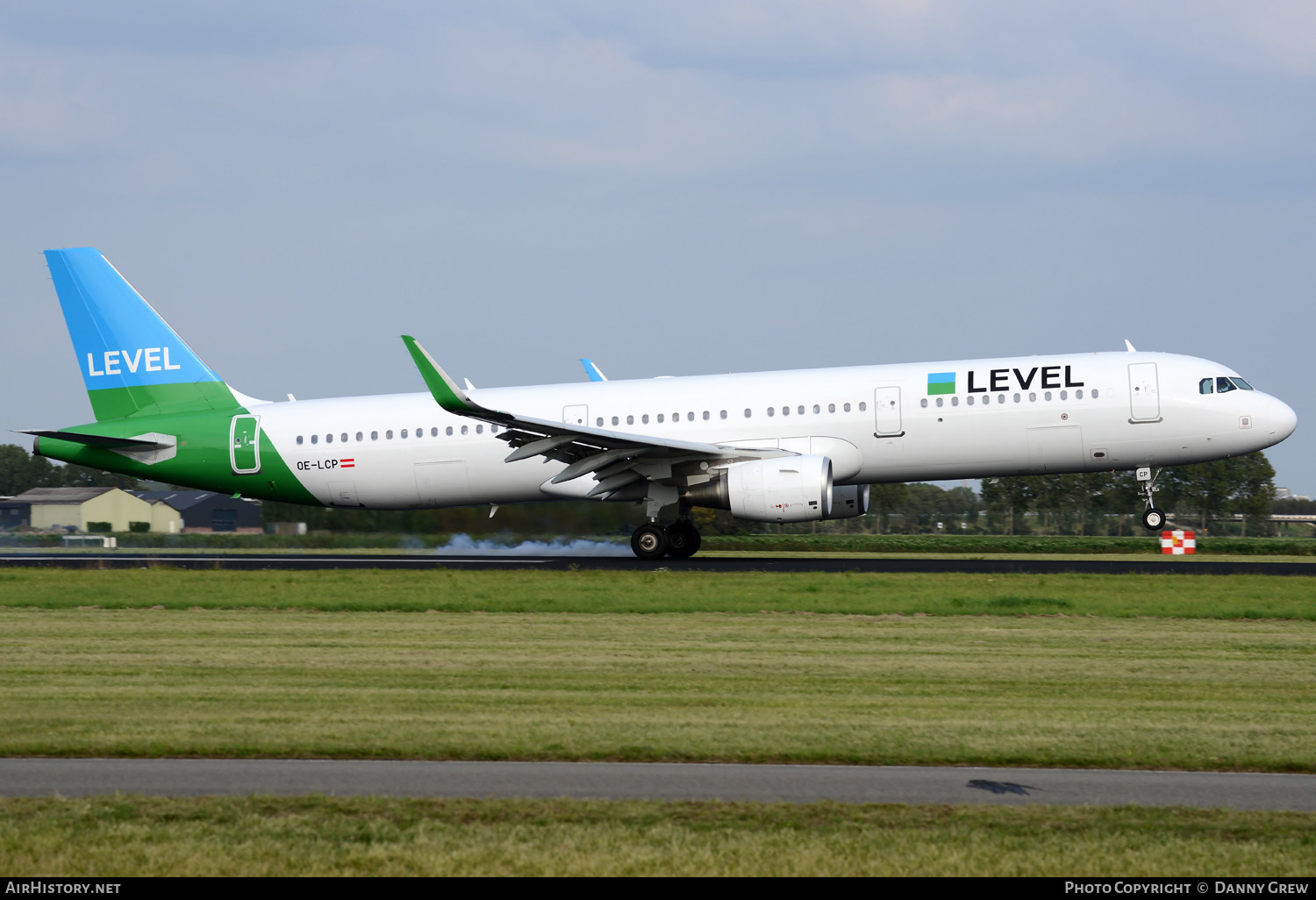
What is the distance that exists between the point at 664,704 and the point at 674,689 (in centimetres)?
85

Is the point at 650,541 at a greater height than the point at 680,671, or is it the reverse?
the point at 650,541

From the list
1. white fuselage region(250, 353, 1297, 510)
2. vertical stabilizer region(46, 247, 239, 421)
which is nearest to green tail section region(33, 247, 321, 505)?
vertical stabilizer region(46, 247, 239, 421)

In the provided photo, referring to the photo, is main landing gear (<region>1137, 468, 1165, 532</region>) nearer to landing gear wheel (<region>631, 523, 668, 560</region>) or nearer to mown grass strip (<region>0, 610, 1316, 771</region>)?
mown grass strip (<region>0, 610, 1316, 771</region>)

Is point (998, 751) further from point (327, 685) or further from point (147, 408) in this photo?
point (147, 408)

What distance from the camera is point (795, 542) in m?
38.8

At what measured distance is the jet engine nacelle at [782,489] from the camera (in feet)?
82.5

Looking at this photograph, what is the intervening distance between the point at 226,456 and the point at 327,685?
1987 centimetres

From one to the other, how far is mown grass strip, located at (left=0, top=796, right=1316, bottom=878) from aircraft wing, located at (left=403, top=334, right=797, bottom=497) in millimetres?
17882

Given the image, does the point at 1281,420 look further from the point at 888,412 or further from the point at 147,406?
the point at 147,406

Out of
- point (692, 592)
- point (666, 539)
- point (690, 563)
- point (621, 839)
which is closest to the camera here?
point (621, 839)

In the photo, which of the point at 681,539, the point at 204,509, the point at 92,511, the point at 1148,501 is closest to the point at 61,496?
the point at 92,511

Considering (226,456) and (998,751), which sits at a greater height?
(226,456)

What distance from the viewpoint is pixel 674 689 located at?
38.1 feet
